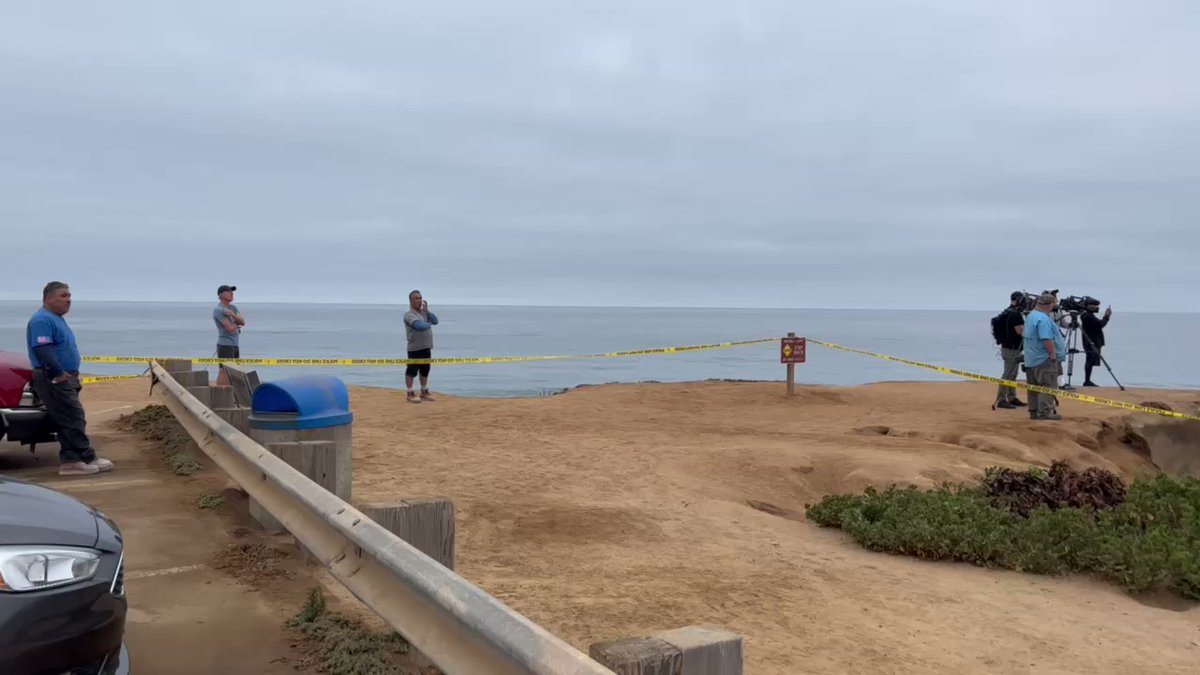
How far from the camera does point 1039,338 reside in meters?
13.2

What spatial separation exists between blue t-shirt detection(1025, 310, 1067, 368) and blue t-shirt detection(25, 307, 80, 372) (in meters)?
12.4

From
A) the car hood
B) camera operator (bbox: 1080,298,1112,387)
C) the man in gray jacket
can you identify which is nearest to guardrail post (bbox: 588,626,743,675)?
the car hood

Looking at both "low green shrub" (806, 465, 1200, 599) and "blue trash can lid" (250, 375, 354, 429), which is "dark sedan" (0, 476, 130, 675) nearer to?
"blue trash can lid" (250, 375, 354, 429)

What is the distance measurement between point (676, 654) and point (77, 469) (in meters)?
7.63

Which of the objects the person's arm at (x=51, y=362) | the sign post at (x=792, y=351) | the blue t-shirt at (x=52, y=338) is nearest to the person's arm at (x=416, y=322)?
the sign post at (x=792, y=351)

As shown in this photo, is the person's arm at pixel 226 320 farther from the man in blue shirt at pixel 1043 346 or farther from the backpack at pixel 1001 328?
the backpack at pixel 1001 328

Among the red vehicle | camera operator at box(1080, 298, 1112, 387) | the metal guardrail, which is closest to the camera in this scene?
the metal guardrail

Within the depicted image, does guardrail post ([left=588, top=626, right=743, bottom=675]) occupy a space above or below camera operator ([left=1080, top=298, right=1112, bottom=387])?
below

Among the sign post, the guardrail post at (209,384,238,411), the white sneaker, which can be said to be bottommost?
the white sneaker

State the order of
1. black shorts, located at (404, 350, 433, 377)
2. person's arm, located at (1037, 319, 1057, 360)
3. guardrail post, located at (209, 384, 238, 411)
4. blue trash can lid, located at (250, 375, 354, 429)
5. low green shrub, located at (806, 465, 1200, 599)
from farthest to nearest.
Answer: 1. black shorts, located at (404, 350, 433, 377)
2. person's arm, located at (1037, 319, 1057, 360)
3. guardrail post, located at (209, 384, 238, 411)
4. low green shrub, located at (806, 465, 1200, 599)
5. blue trash can lid, located at (250, 375, 354, 429)

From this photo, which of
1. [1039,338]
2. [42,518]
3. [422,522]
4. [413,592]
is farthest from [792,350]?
[42,518]

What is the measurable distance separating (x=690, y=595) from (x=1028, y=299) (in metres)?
13.2

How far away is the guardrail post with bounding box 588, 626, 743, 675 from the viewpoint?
1.96 meters

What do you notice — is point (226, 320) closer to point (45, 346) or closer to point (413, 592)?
point (45, 346)
